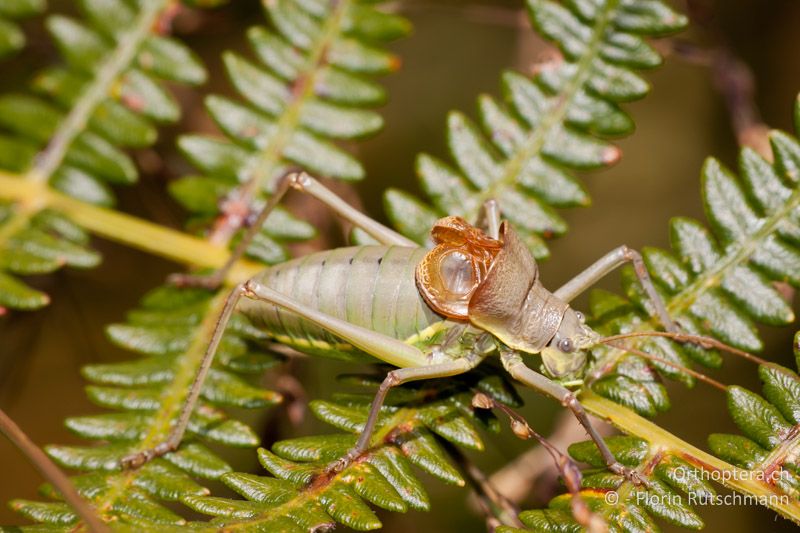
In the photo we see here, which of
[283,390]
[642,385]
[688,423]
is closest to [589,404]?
[642,385]

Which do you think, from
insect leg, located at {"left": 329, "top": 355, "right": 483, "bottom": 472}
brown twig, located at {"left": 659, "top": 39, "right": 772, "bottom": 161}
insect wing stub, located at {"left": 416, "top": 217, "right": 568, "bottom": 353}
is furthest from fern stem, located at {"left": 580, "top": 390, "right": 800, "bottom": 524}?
brown twig, located at {"left": 659, "top": 39, "right": 772, "bottom": 161}

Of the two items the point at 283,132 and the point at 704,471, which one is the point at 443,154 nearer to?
the point at 283,132

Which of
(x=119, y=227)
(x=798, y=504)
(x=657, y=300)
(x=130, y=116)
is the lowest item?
(x=798, y=504)

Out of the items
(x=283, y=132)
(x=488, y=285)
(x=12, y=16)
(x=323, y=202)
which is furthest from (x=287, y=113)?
(x=12, y=16)

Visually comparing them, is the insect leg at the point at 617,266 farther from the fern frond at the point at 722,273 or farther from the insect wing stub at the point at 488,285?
the insect wing stub at the point at 488,285

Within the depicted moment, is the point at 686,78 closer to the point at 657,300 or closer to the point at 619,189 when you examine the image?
the point at 619,189

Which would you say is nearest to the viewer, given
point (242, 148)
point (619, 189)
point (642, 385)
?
point (642, 385)
